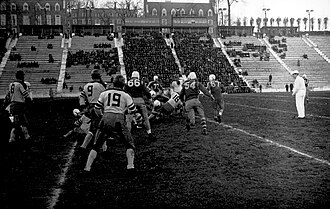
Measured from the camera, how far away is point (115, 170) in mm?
7895

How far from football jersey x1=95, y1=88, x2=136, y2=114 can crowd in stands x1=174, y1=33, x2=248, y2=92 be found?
126ft

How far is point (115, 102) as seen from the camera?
25.0 feet

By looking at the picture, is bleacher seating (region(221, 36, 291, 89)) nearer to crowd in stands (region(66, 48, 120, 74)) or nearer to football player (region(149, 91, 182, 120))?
crowd in stands (region(66, 48, 120, 74))

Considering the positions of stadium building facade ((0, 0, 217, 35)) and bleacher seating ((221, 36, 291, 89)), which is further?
stadium building facade ((0, 0, 217, 35))

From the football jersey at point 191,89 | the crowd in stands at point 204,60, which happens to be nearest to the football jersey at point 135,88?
the football jersey at point 191,89

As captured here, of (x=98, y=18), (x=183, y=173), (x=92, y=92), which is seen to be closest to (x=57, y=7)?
(x=98, y=18)

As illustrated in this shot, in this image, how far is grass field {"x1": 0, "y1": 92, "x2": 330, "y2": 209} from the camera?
5.79 metres

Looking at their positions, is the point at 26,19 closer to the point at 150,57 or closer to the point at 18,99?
the point at 150,57

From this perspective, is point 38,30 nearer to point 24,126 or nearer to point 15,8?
point 15,8

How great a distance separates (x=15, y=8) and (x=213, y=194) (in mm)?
87316

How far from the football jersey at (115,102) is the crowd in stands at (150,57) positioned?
1422 inches

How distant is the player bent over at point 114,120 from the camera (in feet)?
24.6

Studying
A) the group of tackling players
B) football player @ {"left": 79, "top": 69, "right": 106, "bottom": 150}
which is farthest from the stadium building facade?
football player @ {"left": 79, "top": 69, "right": 106, "bottom": 150}

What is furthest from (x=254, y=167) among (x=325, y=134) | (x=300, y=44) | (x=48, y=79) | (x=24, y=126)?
(x=300, y=44)
